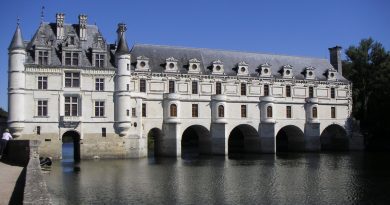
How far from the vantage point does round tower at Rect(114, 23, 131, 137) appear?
131 feet

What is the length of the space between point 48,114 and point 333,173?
23.3 meters

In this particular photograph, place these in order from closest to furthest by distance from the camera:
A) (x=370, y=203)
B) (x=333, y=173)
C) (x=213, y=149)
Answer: (x=370, y=203)
(x=333, y=173)
(x=213, y=149)

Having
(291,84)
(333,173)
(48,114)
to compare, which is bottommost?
(333,173)

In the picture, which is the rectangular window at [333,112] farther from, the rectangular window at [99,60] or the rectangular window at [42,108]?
the rectangular window at [42,108]

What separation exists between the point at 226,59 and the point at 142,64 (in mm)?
10151

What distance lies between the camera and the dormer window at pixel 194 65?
4478cm

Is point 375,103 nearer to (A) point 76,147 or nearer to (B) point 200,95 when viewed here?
(B) point 200,95

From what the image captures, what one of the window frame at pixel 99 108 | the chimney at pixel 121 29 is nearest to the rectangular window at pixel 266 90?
the chimney at pixel 121 29

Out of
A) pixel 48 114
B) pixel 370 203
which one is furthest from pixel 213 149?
pixel 370 203

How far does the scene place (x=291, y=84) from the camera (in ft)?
163

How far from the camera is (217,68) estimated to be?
152 feet

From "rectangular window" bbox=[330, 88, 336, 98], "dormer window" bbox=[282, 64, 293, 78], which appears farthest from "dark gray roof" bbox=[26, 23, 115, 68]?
"rectangular window" bbox=[330, 88, 336, 98]

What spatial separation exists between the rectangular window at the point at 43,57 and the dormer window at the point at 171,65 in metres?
11.0

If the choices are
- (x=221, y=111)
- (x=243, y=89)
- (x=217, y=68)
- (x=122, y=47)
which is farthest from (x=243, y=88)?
(x=122, y=47)
